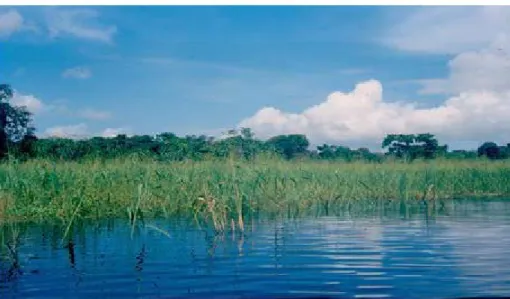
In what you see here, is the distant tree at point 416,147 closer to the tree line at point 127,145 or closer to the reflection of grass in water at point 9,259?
the tree line at point 127,145

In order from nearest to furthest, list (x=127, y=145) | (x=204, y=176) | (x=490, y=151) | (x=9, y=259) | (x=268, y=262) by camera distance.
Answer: (x=268, y=262) < (x=9, y=259) < (x=204, y=176) < (x=127, y=145) < (x=490, y=151)

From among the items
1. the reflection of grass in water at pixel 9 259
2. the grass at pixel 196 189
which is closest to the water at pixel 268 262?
the reflection of grass in water at pixel 9 259

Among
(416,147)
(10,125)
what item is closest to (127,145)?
(10,125)

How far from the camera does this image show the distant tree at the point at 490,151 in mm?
17250

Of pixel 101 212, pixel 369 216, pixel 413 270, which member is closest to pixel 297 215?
pixel 369 216

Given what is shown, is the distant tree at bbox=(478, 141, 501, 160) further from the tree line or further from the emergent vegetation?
the tree line

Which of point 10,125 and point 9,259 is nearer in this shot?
point 9,259

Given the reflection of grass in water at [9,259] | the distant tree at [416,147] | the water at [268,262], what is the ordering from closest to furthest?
1. the water at [268,262]
2. the reflection of grass in water at [9,259]
3. the distant tree at [416,147]

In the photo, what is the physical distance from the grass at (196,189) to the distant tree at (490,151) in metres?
3.41

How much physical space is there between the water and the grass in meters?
0.47

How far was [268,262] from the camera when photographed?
595 cm

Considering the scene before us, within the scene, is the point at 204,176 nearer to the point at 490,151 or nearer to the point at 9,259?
the point at 9,259

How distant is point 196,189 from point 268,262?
4307 mm

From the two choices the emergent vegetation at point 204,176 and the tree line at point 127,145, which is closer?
the emergent vegetation at point 204,176
